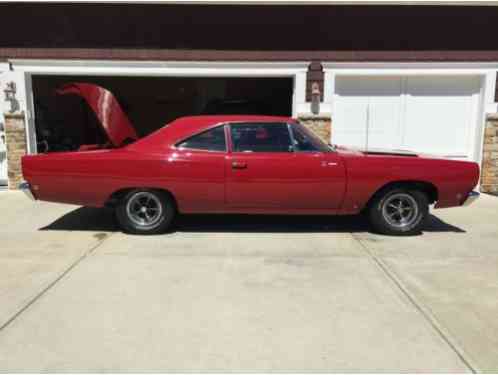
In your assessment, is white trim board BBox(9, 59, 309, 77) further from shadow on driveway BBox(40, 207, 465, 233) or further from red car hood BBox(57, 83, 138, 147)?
shadow on driveway BBox(40, 207, 465, 233)

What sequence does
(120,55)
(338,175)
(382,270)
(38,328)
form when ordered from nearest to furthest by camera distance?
1. (38,328)
2. (382,270)
3. (338,175)
4. (120,55)

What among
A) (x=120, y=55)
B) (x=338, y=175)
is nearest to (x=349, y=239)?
(x=338, y=175)

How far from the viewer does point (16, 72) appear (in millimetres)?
8141

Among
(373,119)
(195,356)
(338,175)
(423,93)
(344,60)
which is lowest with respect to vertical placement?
(195,356)

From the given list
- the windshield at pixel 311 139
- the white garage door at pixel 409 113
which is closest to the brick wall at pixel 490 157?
the white garage door at pixel 409 113

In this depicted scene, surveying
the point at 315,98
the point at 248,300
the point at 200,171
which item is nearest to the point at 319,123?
the point at 315,98

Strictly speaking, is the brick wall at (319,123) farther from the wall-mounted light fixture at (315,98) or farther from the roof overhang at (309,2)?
the roof overhang at (309,2)

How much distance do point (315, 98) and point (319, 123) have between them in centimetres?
49

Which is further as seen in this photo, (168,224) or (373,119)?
(373,119)

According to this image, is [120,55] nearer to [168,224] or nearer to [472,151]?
[168,224]

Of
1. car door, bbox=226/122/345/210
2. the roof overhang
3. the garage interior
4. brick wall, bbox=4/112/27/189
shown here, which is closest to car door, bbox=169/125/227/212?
car door, bbox=226/122/345/210

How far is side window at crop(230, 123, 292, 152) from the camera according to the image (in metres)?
→ 5.21

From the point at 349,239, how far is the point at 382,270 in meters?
1.06

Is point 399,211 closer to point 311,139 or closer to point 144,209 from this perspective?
point 311,139
